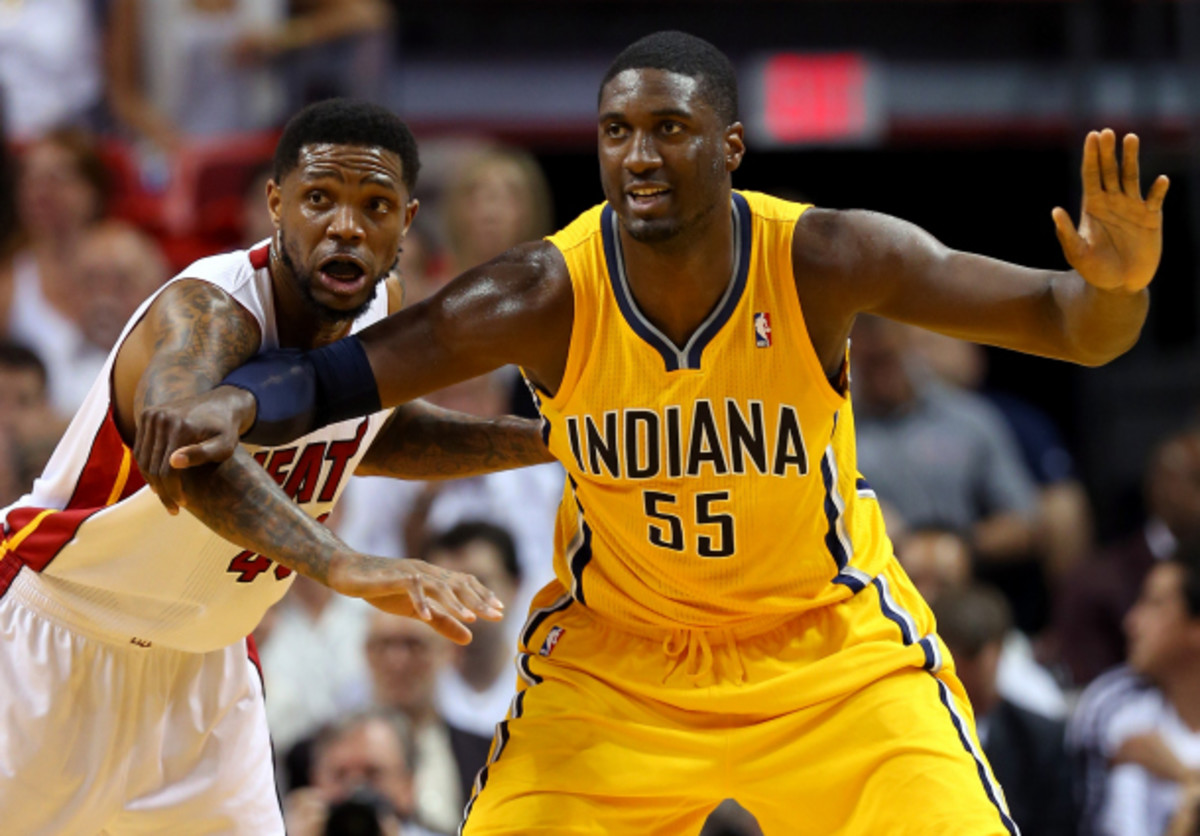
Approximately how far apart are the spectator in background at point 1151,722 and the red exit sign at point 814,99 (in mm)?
4216

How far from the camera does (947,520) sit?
7652 mm

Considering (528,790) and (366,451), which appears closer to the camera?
(528,790)

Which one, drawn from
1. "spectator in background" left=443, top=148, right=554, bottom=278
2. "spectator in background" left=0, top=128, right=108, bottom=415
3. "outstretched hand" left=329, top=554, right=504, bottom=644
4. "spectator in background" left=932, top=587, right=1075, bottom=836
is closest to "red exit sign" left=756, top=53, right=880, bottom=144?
"spectator in background" left=443, top=148, right=554, bottom=278

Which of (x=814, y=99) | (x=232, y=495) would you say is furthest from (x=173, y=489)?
(x=814, y=99)

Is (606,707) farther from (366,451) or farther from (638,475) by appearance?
(366,451)

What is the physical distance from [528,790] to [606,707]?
0.27 metres

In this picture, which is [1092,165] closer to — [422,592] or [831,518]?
[831,518]

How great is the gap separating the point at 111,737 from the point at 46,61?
5.89 meters

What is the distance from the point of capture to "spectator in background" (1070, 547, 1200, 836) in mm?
6496

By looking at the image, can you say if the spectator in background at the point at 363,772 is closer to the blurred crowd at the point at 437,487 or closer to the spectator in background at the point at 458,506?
the blurred crowd at the point at 437,487

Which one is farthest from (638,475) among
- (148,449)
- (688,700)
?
(148,449)

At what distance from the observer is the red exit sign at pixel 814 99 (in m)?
10.3

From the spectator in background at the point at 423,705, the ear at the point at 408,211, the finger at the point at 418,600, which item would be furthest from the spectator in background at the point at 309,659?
the finger at the point at 418,600

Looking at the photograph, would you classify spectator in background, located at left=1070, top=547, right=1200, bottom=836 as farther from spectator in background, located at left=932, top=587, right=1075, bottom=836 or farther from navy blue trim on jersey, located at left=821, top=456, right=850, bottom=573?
navy blue trim on jersey, located at left=821, top=456, right=850, bottom=573
